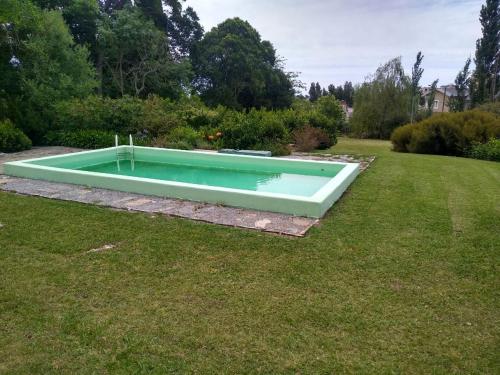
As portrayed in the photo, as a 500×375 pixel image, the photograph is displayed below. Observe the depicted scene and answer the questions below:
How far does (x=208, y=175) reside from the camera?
860cm

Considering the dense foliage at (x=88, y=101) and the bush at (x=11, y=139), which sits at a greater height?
the dense foliage at (x=88, y=101)

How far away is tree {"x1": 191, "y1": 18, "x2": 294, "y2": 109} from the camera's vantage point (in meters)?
28.8

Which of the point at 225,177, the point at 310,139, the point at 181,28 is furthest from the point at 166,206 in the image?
the point at 181,28

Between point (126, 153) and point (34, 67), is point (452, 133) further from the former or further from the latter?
point (34, 67)

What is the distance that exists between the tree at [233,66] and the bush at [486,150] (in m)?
19.9

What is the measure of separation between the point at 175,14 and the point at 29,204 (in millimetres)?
26997

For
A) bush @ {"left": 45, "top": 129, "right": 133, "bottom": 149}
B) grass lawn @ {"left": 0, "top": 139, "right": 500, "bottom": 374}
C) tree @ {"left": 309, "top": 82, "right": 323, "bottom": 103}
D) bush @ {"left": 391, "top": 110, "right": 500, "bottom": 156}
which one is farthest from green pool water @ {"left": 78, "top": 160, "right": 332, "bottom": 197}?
tree @ {"left": 309, "top": 82, "right": 323, "bottom": 103}

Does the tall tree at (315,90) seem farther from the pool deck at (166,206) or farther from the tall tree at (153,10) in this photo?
the pool deck at (166,206)

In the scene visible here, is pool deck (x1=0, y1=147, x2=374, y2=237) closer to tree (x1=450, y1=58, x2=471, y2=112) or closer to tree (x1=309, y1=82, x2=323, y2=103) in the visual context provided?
tree (x1=450, y1=58, x2=471, y2=112)

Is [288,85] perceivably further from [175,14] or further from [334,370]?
[334,370]

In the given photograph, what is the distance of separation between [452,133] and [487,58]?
2458 centimetres

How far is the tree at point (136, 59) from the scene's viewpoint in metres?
21.6

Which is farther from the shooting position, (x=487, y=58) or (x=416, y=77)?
(x=487, y=58)

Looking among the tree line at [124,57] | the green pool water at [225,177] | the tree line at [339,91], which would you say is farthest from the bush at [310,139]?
the tree line at [339,91]
